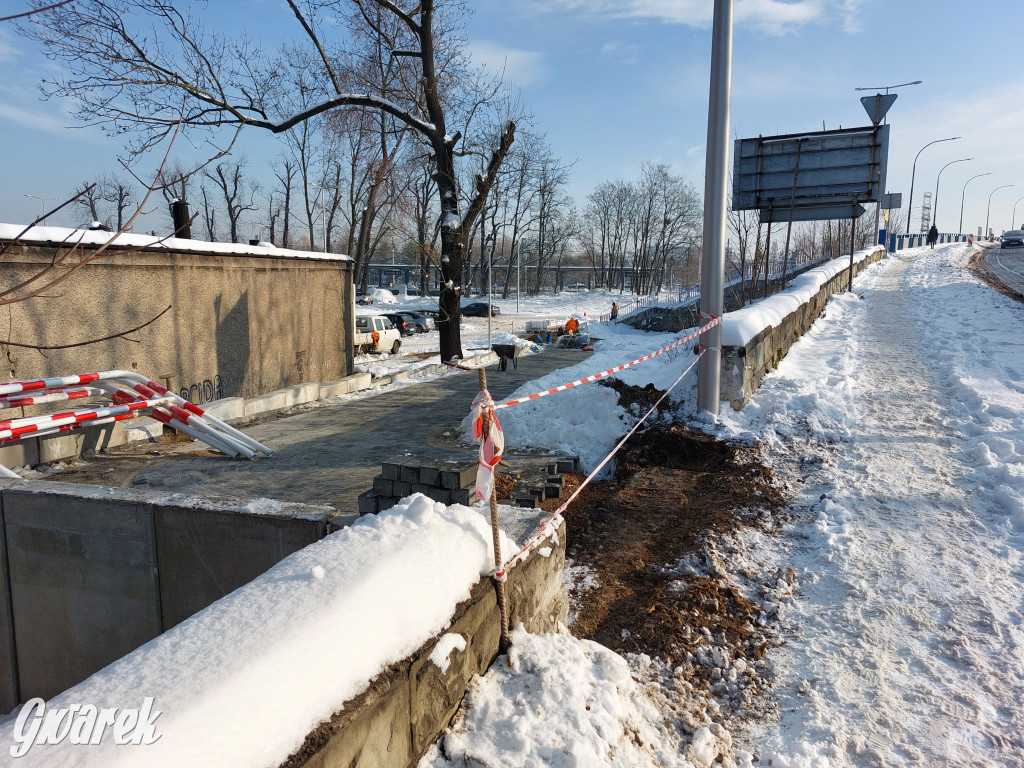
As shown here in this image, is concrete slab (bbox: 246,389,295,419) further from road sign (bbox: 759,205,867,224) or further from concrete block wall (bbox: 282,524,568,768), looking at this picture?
road sign (bbox: 759,205,867,224)

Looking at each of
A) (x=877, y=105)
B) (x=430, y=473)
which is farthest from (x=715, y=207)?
(x=877, y=105)

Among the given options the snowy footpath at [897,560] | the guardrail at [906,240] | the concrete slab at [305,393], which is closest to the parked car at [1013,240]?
the guardrail at [906,240]

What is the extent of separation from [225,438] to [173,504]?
10.2ft

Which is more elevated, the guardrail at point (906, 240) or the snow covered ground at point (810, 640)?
the guardrail at point (906, 240)

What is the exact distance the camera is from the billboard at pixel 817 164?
1362 cm

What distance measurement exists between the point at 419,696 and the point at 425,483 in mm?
2439

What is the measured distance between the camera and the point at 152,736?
5.81 feet

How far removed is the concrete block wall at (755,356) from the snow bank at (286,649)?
637 cm

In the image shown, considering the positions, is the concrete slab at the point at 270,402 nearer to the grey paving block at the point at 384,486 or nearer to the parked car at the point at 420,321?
the grey paving block at the point at 384,486

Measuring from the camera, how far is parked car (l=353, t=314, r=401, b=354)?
2558 cm

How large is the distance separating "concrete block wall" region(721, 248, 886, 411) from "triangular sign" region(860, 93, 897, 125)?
19.4 feet

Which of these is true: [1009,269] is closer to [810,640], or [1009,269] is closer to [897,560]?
[897,560]

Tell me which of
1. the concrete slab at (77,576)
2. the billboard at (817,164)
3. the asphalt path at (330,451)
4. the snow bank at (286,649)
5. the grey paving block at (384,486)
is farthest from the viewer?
the billboard at (817,164)

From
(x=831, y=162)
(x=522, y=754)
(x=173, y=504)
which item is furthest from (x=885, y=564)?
(x=831, y=162)
